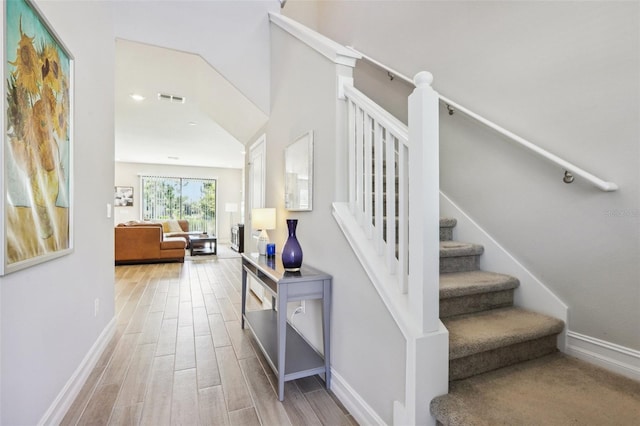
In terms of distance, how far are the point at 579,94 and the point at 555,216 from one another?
675mm

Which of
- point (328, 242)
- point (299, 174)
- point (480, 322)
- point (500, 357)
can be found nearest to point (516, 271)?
point (480, 322)

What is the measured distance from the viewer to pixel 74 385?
5.84ft

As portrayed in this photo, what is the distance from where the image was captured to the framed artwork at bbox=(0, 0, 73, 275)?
1180 mm

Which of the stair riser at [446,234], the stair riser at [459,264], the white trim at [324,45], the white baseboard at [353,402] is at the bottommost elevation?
the white baseboard at [353,402]

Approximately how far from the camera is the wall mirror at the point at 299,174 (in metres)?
2.28

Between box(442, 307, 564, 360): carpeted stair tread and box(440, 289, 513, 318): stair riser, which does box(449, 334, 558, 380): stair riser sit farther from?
box(440, 289, 513, 318): stair riser

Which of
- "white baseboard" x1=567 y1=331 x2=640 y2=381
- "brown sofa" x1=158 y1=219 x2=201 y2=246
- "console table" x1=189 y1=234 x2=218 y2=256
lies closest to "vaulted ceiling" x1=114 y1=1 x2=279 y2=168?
"white baseboard" x1=567 y1=331 x2=640 y2=381

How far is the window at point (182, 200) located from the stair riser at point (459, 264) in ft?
31.5

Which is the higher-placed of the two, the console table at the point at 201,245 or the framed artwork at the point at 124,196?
the framed artwork at the point at 124,196

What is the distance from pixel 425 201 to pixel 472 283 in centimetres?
86

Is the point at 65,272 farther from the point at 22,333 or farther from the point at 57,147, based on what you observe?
the point at 57,147

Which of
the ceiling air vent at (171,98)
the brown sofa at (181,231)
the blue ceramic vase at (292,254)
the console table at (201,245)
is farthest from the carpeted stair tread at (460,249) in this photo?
the brown sofa at (181,231)

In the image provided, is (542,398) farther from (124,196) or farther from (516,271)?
(124,196)

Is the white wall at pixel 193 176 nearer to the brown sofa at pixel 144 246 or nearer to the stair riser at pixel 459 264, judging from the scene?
the brown sofa at pixel 144 246
